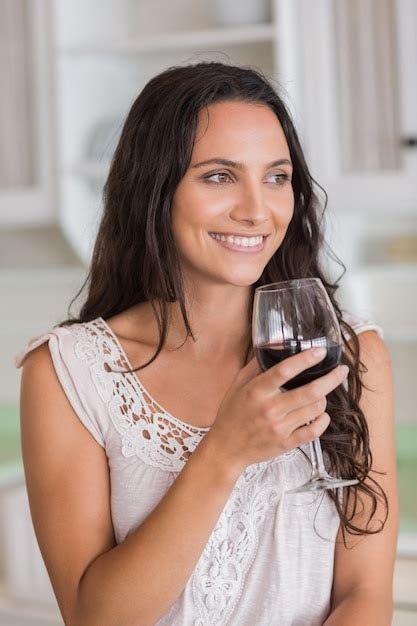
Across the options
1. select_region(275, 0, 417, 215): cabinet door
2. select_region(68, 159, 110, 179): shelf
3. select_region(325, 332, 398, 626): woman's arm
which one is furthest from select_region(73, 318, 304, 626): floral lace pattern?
select_region(68, 159, 110, 179): shelf

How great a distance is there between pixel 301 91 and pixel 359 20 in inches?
8.6

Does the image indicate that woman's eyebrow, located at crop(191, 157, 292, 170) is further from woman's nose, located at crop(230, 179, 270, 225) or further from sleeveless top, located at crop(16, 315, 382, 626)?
sleeveless top, located at crop(16, 315, 382, 626)

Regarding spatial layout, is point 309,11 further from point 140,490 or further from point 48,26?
point 140,490

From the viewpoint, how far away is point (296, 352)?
1197 mm

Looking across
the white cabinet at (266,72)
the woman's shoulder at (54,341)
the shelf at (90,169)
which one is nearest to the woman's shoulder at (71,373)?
the woman's shoulder at (54,341)

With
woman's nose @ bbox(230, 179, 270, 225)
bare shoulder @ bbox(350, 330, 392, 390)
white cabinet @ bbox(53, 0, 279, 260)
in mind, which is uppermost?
white cabinet @ bbox(53, 0, 279, 260)

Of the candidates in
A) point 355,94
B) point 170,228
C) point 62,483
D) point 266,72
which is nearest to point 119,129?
point 266,72

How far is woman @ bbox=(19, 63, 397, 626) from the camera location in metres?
1.45

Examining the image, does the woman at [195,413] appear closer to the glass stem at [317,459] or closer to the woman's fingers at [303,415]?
the glass stem at [317,459]

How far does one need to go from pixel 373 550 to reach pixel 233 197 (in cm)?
56

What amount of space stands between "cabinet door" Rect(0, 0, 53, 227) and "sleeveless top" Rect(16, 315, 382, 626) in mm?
1453

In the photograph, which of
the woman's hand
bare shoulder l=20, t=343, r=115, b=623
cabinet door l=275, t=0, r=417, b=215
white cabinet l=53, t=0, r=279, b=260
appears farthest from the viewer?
white cabinet l=53, t=0, r=279, b=260

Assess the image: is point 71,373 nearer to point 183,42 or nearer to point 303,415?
point 303,415

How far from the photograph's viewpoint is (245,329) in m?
1.64
